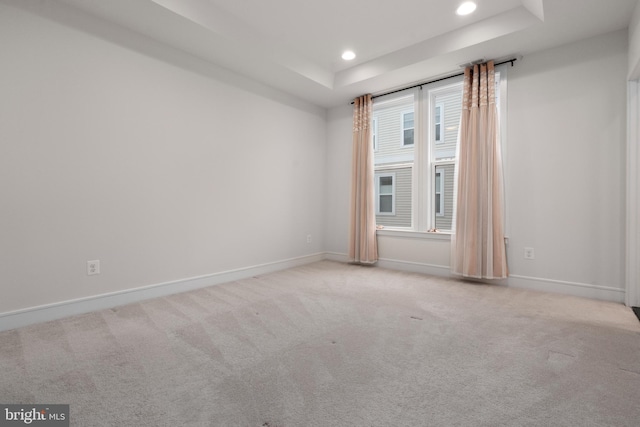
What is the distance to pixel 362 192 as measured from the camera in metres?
4.46

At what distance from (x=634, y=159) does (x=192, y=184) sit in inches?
166

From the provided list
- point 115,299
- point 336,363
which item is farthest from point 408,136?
point 115,299

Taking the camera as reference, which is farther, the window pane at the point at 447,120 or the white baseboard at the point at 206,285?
the window pane at the point at 447,120

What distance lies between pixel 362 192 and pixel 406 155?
0.83 metres

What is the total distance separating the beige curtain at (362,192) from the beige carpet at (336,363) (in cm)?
158

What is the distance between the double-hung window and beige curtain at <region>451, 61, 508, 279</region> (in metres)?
0.16

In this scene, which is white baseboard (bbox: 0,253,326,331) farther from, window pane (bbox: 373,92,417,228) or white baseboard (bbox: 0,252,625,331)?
window pane (bbox: 373,92,417,228)

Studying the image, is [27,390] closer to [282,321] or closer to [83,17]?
[282,321]

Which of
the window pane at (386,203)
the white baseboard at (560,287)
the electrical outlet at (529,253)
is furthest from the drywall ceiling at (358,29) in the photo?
the white baseboard at (560,287)

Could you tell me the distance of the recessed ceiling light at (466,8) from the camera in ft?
9.10

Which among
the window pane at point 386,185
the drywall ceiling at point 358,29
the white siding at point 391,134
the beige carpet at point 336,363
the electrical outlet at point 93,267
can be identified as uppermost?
the drywall ceiling at point 358,29

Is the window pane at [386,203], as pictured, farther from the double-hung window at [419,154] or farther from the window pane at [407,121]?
the window pane at [407,121]

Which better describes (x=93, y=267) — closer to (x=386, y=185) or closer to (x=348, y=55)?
(x=348, y=55)

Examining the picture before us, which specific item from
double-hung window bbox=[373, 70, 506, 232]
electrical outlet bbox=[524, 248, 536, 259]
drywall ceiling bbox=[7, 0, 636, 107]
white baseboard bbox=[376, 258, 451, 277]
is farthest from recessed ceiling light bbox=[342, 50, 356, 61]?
electrical outlet bbox=[524, 248, 536, 259]
